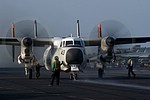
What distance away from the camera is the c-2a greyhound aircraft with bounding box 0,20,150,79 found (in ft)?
97.5

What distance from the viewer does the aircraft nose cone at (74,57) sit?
29406 mm

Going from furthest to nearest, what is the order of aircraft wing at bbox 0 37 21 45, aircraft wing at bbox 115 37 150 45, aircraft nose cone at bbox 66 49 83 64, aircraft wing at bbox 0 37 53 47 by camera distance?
aircraft wing at bbox 115 37 150 45, aircraft wing at bbox 0 37 21 45, aircraft wing at bbox 0 37 53 47, aircraft nose cone at bbox 66 49 83 64

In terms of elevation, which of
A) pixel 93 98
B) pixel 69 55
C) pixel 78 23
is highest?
pixel 78 23

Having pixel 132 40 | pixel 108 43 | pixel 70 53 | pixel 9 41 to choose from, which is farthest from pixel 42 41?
pixel 132 40

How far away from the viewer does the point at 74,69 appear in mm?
29297

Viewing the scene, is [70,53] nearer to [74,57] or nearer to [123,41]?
[74,57]

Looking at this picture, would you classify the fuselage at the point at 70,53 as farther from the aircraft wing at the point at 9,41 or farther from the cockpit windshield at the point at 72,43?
the aircraft wing at the point at 9,41

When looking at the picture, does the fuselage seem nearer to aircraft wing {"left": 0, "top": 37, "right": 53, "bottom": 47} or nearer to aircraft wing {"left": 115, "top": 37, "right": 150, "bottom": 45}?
aircraft wing {"left": 0, "top": 37, "right": 53, "bottom": 47}

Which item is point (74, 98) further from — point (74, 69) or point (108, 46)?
point (108, 46)

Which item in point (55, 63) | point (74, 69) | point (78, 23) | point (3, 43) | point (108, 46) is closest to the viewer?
point (55, 63)

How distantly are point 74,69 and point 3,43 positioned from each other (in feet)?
33.6

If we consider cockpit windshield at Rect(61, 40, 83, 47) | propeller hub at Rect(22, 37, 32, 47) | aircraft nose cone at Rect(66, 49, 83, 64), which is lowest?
aircraft nose cone at Rect(66, 49, 83, 64)

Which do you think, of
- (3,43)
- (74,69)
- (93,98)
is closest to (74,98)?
(93,98)

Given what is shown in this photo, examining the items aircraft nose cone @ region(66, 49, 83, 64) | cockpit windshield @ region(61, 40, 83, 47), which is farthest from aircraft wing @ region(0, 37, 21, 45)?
aircraft nose cone @ region(66, 49, 83, 64)
